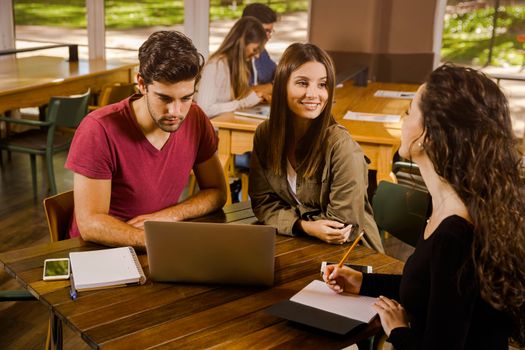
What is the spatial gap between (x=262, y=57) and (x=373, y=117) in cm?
133

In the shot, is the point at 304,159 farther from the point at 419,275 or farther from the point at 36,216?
the point at 36,216

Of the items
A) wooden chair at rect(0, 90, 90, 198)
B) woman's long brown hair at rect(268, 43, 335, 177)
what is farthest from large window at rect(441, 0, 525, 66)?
woman's long brown hair at rect(268, 43, 335, 177)

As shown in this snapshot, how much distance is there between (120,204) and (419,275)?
1102mm

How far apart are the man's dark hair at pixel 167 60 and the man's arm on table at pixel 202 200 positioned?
416 mm

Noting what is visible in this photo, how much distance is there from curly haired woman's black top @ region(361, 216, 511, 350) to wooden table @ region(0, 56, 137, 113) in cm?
354

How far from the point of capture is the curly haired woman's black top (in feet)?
4.39

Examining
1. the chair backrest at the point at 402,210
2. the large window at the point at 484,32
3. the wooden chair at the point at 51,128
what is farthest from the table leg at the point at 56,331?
the large window at the point at 484,32

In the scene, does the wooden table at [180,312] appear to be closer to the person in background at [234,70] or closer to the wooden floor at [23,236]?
the wooden floor at [23,236]

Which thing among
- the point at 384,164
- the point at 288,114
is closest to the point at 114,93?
the point at 384,164

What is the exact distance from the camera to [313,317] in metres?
1.52

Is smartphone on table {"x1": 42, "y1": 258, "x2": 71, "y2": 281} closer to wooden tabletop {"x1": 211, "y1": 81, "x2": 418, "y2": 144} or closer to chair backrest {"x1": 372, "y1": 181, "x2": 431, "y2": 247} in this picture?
chair backrest {"x1": 372, "y1": 181, "x2": 431, "y2": 247}

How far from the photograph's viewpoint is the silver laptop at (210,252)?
1.59 m

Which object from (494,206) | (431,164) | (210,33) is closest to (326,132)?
(431,164)

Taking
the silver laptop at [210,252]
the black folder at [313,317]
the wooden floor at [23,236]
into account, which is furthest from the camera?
the wooden floor at [23,236]
